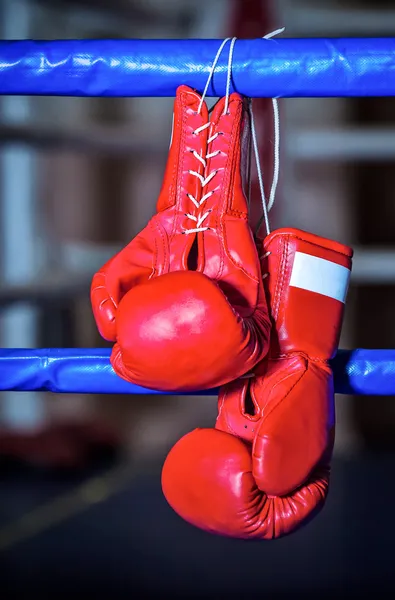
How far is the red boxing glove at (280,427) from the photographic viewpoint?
25.5 inches

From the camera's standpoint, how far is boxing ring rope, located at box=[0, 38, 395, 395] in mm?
730

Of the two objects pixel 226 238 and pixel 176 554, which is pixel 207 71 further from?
pixel 176 554

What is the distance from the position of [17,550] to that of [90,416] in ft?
3.16

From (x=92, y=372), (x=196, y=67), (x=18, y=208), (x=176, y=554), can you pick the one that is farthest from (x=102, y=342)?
(x=196, y=67)

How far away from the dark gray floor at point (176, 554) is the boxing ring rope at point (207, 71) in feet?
2.83

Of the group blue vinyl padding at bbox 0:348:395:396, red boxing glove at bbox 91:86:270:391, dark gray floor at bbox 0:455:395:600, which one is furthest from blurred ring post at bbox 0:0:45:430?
red boxing glove at bbox 91:86:270:391

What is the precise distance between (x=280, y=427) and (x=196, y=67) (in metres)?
0.38

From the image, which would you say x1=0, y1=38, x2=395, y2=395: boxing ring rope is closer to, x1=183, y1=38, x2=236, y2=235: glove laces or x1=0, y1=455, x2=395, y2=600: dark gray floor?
x1=183, y1=38, x2=236, y2=235: glove laces

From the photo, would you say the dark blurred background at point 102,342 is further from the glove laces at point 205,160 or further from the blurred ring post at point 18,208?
the glove laces at point 205,160

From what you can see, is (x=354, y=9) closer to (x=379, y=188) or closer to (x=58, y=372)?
(x=379, y=188)

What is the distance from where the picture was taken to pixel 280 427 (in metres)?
0.65

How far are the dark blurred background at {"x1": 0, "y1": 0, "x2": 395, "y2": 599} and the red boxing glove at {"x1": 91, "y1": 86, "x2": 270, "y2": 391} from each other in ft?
3.21

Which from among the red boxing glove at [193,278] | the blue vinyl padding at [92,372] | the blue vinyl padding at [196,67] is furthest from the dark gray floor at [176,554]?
the blue vinyl padding at [196,67]

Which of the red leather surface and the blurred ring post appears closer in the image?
the red leather surface
